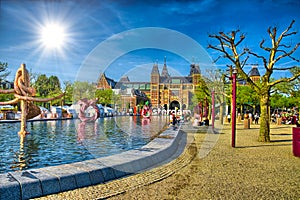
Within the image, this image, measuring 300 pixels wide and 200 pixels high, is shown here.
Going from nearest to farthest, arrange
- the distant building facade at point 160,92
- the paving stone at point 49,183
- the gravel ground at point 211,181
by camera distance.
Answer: the paving stone at point 49,183
the gravel ground at point 211,181
the distant building facade at point 160,92

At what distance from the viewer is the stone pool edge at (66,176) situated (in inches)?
181

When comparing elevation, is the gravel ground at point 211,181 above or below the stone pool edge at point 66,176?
below

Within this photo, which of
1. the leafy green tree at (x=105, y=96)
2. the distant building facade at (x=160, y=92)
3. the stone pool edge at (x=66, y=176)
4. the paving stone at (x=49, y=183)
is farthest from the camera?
the distant building facade at (x=160, y=92)

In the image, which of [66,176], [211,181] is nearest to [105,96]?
[211,181]

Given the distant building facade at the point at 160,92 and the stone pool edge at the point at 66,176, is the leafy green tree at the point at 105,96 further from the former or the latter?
the stone pool edge at the point at 66,176

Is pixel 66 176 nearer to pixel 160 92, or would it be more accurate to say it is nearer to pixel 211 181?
pixel 211 181

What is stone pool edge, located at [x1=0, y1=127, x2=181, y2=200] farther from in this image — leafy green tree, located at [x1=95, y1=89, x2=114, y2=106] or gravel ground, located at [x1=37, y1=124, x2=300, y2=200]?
leafy green tree, located at [x1=95, y1=89, x2=114, y2=106]

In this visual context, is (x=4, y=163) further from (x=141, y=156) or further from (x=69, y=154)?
(x=141, y=156)

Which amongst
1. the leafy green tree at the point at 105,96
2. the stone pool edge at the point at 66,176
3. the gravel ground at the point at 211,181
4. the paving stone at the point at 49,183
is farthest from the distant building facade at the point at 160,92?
the paving stone at the point at 49,183

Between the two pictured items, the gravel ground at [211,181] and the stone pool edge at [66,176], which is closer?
the stone pool edge at [66,176]

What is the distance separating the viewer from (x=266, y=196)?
516cm

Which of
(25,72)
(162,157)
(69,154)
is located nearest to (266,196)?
(162,157)

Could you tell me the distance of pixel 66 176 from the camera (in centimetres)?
517

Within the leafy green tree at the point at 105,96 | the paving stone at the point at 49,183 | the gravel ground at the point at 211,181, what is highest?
the leafy green tree at the point at 105,96
